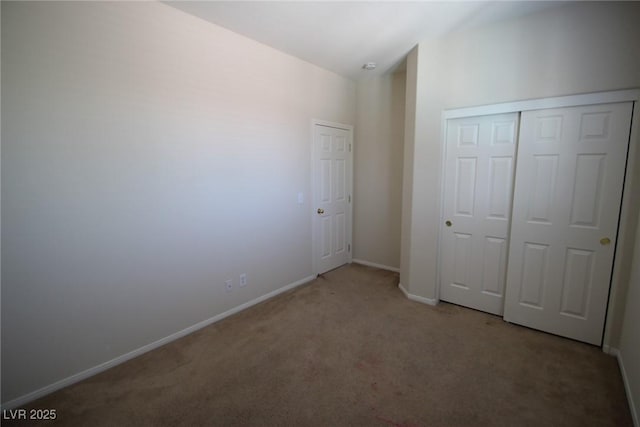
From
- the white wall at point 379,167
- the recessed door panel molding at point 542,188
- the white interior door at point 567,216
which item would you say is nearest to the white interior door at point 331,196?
the white wall at point 379,167

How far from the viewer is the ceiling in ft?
7.20

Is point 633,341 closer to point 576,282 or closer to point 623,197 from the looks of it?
point 576,282

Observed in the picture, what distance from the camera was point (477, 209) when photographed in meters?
2.79

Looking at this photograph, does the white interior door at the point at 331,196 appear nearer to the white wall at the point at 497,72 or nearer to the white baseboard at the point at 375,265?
the white baseboard at the point at 375,265

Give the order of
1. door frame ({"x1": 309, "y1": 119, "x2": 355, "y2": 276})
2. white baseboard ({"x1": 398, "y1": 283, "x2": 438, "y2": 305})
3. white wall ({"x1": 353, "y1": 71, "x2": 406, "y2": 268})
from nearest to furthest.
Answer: white baseboard ({"x1": 398, "y1": 283, "x2": 438, "y2": 305})
door frame ({"x1": 309, "y1": 119, "x2": 355, "y2": 276})
white wall ({"x1": 353, "y1": 71, "x2": 406, "y2": 268})

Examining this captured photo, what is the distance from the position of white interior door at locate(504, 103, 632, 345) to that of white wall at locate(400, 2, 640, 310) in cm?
21

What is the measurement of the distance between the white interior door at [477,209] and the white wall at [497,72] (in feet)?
0.48

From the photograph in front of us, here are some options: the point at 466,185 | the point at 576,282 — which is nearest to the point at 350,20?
the point at 466,185

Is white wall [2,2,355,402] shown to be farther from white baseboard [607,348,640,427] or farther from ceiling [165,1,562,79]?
white baseboard [607,348,640,427]

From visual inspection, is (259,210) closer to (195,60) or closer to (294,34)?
(195,60)

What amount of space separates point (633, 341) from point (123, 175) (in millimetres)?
3624

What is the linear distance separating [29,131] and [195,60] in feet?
4.11

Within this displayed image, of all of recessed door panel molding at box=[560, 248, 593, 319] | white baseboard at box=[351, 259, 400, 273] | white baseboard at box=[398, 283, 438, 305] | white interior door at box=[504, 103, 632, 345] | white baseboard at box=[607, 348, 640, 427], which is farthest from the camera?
white baseboard at box=[351, 259, 400, 273]

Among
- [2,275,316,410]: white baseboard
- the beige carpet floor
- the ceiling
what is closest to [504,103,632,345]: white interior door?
the beige carpet floor
